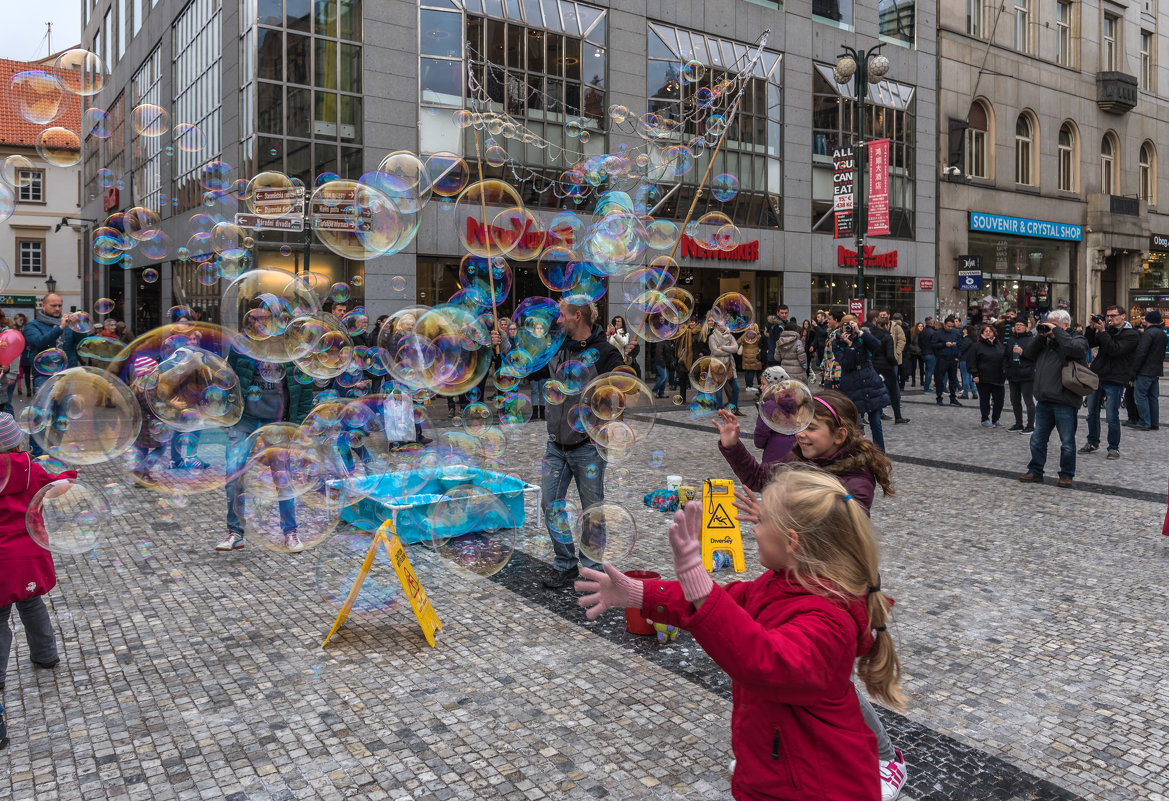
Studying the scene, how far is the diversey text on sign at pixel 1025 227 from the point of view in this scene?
104 feet

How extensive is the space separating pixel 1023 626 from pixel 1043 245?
34699 millimetres

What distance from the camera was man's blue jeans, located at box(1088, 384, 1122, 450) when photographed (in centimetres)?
1140

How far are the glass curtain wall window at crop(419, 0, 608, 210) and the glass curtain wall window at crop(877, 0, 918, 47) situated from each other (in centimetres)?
1218

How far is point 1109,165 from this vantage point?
37906mm

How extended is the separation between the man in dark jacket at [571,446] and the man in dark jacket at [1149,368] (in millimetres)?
9947

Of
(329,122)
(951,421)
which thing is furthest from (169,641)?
(329,122)

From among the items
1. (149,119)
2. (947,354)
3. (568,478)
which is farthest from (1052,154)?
(568,478)

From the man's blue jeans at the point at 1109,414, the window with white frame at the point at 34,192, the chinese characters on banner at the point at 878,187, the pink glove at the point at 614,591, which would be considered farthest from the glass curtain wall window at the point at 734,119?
the window with white frame at the point at 34,192

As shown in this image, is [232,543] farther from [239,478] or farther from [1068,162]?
[1068,162]

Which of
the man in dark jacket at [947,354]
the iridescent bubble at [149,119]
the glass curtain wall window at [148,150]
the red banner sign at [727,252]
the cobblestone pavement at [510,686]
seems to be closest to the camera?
the cobblestone pavement at [510,686]

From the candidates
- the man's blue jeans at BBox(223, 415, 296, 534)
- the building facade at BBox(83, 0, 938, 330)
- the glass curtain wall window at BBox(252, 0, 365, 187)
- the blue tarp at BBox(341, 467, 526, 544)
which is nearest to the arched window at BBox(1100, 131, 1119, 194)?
the building facade at BBox(83, 0, 938, 330)

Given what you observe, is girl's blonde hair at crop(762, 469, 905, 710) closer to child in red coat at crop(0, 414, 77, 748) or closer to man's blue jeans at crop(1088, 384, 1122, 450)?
child in red coat at crop(0, 414, 77, 748)

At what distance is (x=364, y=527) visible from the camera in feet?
23.1

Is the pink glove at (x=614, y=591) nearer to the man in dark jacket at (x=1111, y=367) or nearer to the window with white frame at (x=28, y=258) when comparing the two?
the man in dark jacket at (x=1111, y=367)
